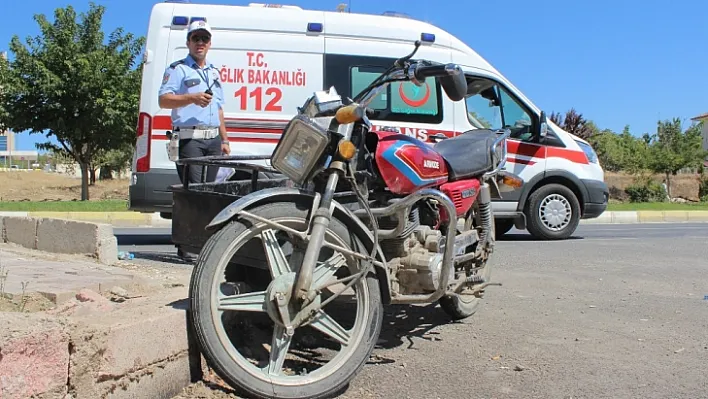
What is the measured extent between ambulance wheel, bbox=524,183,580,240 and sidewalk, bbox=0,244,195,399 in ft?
22.9

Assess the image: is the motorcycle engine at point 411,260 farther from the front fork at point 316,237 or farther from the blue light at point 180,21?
the blue light at point 180,21

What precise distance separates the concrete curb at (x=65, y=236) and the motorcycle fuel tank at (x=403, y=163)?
3231 millimetres

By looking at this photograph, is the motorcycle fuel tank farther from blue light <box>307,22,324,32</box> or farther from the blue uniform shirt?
blue light <box>307,22,324,32</box>

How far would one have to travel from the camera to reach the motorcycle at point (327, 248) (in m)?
2.86

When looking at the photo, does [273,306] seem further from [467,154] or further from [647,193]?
[647,193]

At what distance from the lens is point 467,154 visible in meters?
4.12

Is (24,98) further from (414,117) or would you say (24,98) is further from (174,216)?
(174,216)

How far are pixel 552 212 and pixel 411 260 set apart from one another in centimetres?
691

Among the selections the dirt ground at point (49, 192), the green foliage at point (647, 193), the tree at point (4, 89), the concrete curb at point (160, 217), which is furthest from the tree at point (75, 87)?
the green foliage at point (647, 193)

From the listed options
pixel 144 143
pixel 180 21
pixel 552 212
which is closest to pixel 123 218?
pixel 144 143

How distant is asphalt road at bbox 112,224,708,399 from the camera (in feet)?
10.9

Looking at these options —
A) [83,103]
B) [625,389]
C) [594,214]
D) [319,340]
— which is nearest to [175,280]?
[319,340]

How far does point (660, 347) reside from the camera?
404 cm

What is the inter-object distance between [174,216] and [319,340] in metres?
1.07
